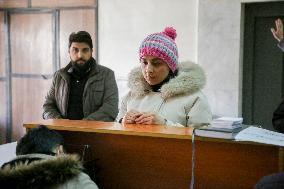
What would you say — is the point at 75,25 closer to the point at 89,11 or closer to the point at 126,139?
the point at 89,11

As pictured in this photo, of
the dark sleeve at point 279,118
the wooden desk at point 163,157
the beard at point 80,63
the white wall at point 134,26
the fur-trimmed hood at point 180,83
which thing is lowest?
the wooden desk at point 163,157

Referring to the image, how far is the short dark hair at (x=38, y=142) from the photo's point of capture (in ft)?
5.48

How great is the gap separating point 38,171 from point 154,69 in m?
1.27

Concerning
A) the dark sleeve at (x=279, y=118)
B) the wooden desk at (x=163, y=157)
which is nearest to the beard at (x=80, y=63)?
the wooden desk at (x=163, y=157)

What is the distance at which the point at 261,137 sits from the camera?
5.84 ft

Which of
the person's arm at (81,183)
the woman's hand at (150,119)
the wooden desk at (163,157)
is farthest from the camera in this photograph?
the woman's hand at (150,119)

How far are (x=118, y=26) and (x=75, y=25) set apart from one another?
723 millimetres

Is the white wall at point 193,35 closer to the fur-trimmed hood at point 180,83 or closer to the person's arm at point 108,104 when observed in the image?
the person's arm at point 108,104

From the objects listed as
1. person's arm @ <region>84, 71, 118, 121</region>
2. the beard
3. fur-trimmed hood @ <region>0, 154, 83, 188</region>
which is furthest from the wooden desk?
the beard

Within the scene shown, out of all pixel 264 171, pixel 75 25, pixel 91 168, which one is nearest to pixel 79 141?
pixel 91 168

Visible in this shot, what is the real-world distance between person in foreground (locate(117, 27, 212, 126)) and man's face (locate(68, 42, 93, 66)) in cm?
91

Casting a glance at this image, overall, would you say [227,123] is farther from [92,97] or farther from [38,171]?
[92,97]

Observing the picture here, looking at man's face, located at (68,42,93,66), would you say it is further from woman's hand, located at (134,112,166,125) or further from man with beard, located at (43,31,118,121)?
woman's hand, located at (134,112,166,125)

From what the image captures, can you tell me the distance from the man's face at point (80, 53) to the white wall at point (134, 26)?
5.39ft
